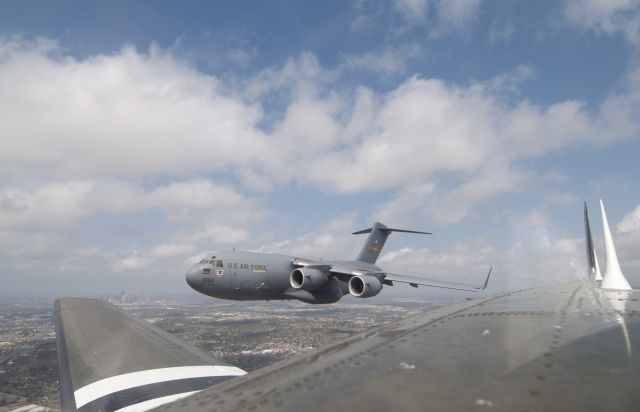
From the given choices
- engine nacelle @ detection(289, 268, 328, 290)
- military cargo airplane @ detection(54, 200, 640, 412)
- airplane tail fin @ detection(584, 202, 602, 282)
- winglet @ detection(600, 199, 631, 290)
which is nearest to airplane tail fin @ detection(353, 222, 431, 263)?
engine nacelle @ detection(289, 268, 328, 290)

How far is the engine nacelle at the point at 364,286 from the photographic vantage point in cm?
2206

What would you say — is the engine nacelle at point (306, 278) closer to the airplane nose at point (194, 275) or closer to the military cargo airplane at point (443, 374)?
the airplane nose at point (194, 275)

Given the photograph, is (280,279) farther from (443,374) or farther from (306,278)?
(443,374)

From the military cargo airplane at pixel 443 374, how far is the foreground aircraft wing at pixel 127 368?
3 centimetres

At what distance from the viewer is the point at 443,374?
2.20m

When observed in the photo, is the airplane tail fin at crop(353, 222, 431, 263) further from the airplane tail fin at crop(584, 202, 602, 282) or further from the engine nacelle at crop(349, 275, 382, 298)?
the airplane tail fin at crop(584, 202, 602, 282)

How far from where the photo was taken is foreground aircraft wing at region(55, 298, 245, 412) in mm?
4051

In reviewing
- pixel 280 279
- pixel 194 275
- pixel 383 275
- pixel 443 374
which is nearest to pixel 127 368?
pixel 443 374

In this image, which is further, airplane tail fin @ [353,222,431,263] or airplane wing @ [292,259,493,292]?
airplane tail fin @ [353,222,431,263]

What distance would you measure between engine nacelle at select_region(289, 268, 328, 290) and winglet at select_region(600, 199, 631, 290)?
17.1m

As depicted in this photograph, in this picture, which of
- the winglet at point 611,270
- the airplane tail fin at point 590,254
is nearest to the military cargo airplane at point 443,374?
the winglet at point 611,270

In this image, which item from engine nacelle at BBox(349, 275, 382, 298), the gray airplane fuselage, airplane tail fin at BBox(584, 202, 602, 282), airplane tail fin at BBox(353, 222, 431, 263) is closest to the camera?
airplane tail fin at BBox(584, 202, 602, 282)

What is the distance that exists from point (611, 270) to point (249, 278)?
19133 mm

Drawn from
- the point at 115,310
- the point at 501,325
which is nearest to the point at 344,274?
the point at 115,310
